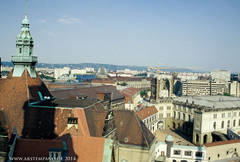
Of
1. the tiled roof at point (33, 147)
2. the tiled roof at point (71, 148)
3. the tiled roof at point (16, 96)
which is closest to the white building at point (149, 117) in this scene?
the tiled roof at point (16, 96)

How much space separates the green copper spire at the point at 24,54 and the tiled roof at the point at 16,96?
3.47 ft

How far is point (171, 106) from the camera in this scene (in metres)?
102

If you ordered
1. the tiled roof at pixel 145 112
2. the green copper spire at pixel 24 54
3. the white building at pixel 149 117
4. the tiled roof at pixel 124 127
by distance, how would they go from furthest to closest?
the white building at pixel 149 117
the tiled roof at pixel 145 112
the green copper spire at pixel 24 54
the tiled roof at pixel 124 127

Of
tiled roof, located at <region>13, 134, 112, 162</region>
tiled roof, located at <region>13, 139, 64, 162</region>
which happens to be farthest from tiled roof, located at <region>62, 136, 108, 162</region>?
tiled roof, located at <region>13, 139, 64, 162</region>

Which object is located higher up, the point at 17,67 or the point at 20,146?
the point at 17,67

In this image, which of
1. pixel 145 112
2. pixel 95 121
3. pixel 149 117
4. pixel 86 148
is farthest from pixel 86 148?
pixel 149 117

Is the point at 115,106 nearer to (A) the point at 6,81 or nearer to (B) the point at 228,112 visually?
(B) the point at 228,112

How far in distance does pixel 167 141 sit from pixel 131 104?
5221cm

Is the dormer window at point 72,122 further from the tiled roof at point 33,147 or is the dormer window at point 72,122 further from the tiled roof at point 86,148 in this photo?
the tiled roof at point 33,147

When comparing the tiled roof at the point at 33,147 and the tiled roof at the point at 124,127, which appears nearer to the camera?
the tiled roof at the point at 33,147

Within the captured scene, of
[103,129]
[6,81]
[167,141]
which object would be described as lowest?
[167,141]

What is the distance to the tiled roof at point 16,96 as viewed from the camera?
2843 centimetres

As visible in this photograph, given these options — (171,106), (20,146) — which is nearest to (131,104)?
(171,106)

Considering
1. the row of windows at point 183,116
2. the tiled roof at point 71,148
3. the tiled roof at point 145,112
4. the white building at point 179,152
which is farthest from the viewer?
the row of windows at point 183,116
